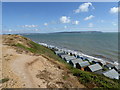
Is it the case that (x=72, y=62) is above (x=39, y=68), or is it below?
below

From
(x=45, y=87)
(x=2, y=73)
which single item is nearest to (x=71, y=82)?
(x=45, y=87)

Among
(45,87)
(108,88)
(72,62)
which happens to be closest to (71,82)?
(45,87)

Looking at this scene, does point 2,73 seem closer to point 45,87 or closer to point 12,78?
point 12,78

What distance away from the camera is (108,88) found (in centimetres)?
823

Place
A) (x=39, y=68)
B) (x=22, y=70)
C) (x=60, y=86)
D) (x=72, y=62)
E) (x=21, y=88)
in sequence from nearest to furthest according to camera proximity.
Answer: (x=21, y=88)
(x=60, y=86)
(x=22, y=70)
(x=39, y=68)
(x=72, y=62)

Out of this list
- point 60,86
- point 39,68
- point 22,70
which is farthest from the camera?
point 39,68

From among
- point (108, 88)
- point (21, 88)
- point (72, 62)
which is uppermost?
point (21, 88)

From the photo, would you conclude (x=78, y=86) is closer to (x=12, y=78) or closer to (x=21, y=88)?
(x=21, y=88)

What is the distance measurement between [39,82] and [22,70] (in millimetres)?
2647

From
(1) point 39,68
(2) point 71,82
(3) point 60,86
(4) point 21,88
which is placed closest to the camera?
(4) point 21,88

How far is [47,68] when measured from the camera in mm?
10766

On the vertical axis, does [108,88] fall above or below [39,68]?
below

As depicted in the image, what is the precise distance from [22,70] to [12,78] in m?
1.50

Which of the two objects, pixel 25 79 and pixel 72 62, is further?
pixel 72 62
